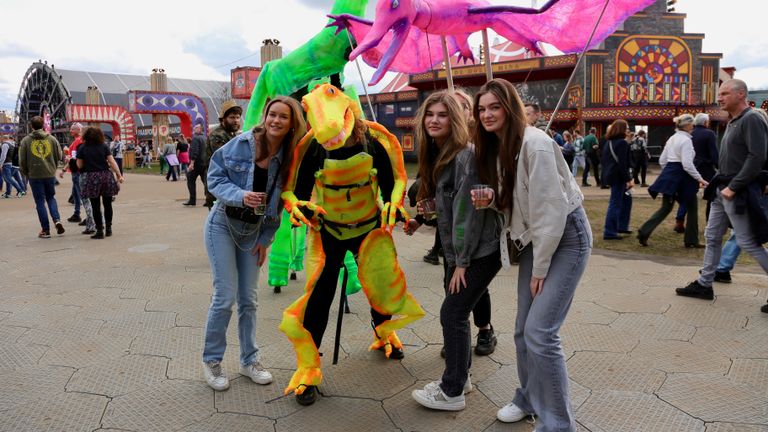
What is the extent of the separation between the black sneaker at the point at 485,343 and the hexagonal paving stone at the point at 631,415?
2.28 feet

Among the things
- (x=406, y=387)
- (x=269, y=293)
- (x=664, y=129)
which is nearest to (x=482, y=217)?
(x=406, y=387)

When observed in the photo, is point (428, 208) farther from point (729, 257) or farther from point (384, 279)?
point (729, 257)

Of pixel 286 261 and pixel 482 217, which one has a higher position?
pixel 482 217

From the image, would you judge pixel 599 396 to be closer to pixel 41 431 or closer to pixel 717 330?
pixel 717 330

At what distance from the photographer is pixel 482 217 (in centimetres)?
239

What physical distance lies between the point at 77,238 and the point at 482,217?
6.66m

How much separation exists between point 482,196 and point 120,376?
2.24m

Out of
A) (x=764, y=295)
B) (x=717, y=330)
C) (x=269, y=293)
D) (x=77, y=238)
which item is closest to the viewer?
(x=717, y=330)

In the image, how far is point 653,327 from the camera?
3.60 m

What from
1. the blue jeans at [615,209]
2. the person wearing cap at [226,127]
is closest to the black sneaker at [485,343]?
the person wearing cap at [226,127]

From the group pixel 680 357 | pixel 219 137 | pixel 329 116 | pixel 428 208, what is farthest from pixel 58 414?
pixel 680 357

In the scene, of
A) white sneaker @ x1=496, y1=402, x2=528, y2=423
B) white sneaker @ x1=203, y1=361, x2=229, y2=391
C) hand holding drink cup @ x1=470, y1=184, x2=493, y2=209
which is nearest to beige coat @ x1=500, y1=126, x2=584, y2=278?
hand holding drink cup @ x1=470, y1=184, x2=493, y2=209

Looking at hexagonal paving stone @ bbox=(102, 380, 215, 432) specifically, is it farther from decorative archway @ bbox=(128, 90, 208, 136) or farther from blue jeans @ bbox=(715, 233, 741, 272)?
decorative archway @ bbox=(128, 90, 208, 136)

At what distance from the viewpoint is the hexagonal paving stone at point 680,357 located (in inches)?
117
